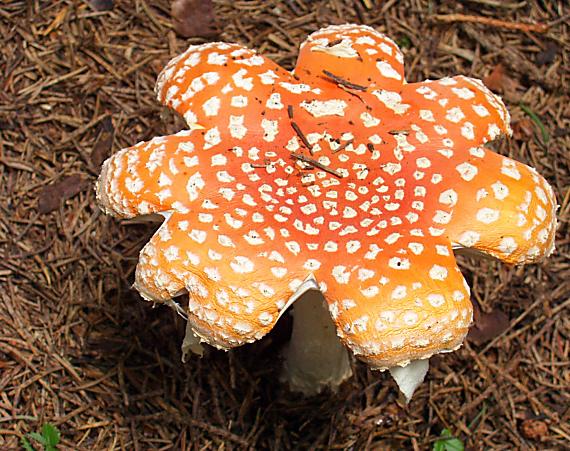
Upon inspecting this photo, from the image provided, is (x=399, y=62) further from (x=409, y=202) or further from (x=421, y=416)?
(x=421, y=416)

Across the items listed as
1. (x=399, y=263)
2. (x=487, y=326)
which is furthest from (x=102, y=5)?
(x=487, y=326)

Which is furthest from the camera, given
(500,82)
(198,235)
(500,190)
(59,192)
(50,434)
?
(500,82)

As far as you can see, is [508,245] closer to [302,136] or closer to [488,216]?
[488,216]

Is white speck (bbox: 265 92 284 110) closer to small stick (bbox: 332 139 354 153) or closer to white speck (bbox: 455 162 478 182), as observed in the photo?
small stick (bbox: 332 139 354 153)

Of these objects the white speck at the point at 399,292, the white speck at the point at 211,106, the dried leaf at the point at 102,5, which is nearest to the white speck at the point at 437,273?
the white speck at the point at 399,292

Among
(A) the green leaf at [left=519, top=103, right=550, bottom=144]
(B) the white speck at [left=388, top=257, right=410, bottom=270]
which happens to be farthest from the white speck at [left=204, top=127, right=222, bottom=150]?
(A) the green leaf at [left=519, top=103, right=550, bottom=144]

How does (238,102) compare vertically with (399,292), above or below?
above

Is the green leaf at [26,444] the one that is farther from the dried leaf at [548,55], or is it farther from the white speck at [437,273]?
the dried leaf at [548,55]
